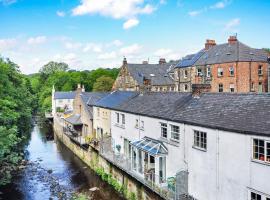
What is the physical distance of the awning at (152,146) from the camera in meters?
25.2

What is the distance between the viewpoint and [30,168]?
43531 millimetres

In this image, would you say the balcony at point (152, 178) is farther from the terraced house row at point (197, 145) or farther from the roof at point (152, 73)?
the roof at point (152, 73)

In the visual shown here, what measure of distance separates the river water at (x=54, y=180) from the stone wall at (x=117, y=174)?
3.15 ft

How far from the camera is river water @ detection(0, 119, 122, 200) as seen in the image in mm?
32719

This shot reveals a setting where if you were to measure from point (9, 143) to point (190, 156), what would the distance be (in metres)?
11.7

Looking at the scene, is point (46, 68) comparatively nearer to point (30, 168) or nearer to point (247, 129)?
point (30, 168)

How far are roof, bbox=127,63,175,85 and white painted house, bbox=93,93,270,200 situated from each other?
37.3 meters

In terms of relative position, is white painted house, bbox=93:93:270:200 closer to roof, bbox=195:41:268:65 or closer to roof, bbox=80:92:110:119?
roof, bbox=80:92:110:119

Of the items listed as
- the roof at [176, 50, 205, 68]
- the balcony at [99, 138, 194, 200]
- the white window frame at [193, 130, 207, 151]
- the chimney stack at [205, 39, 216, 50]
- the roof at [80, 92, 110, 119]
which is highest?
the chimney stack at [205, 39, 216, 50]

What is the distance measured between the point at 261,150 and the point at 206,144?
13.8 ft

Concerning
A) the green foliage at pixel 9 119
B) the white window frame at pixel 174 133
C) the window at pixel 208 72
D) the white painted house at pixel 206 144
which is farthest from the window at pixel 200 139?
the window at pixel 208 72

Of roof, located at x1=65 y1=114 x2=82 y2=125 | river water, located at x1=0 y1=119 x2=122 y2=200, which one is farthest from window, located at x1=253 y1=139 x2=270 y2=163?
roof, located at x1=65 y1=114 x2=82 y2=125

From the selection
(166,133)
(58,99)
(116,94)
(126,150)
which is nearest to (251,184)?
(166,133)

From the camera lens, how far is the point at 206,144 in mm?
20406
